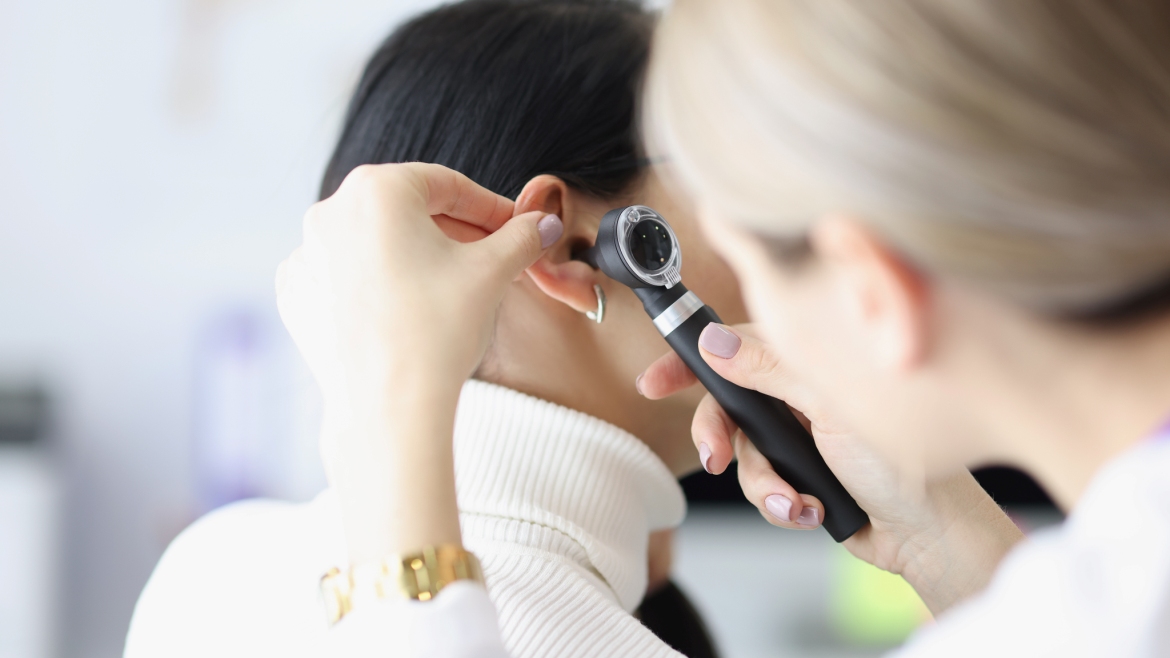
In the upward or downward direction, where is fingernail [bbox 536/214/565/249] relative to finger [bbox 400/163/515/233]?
downward

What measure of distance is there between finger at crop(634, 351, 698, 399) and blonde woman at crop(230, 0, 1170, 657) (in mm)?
251

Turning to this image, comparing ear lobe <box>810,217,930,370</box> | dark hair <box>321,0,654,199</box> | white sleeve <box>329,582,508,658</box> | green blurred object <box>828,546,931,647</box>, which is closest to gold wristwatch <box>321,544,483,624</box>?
white sleeve <box>329,582,508,658</box>

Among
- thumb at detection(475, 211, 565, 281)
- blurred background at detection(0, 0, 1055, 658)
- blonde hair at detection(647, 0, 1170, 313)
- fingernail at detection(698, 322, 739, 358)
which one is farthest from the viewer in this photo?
blurred background at detection(0, 0, 1055, 658)

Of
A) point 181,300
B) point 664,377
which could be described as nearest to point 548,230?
point 664,377

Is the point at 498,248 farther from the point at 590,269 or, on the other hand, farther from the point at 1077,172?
the point at 1077,172

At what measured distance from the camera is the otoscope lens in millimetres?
683

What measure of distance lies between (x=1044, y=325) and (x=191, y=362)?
199 centimetres

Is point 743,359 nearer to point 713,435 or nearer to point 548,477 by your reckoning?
point 713,435

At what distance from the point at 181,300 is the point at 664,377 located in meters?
1.64

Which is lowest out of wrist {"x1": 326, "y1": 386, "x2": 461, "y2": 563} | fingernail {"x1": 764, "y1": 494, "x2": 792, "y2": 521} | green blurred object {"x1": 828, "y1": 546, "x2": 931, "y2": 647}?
green blurred object {"x1": 828, "y1": 546, "x2": 931, "y2": 647}

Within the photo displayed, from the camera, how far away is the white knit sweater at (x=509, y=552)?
663 millimetres

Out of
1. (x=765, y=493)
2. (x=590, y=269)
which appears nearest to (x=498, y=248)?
(x=590, y=269)

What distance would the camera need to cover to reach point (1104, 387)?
414mm

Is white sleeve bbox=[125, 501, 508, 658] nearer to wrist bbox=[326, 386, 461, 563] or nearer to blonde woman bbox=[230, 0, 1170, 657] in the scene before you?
wrist bbox=[326, 386, 461, 563]
